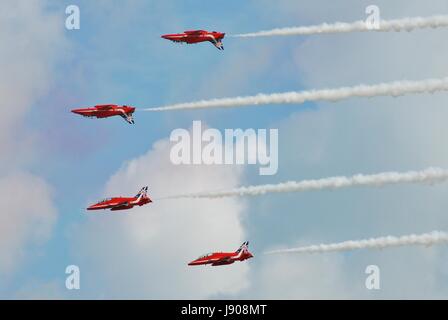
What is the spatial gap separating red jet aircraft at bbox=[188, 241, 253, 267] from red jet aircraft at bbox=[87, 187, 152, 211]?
35.4 ft

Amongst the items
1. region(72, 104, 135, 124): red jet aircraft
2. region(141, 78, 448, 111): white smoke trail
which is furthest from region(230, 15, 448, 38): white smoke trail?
region(72, 104, 135, 124): red jet aircraft

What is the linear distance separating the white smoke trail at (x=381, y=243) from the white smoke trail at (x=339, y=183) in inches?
233

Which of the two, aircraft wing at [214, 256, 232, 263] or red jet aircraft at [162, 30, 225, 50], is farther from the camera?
red jet aircraft at [162, 30, 225, 50]

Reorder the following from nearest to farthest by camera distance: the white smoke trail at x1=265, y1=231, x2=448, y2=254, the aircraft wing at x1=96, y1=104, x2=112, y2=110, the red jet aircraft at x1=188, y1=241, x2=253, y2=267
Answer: the white smoke trail at x1=265, y1=231, x2=448, y2=254 < the red jet aircraft at x1=188, y1=241, x2=253, y2=267 < the aircraft wing at x1=96, y1=104, x2=112, y2=110

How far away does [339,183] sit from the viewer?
13862 centimetres

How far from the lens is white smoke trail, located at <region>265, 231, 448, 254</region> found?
133m

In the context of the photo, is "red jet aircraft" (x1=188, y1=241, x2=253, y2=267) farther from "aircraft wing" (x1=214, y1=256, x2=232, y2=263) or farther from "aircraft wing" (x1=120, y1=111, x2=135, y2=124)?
"aircraft wing" (x1=120, y1=111, x2=135, y2=124)

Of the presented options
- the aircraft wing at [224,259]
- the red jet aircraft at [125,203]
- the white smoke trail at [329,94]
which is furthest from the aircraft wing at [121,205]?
the white smoke trail at [329,94]

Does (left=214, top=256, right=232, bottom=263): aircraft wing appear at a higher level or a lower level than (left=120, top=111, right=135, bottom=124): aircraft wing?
lower

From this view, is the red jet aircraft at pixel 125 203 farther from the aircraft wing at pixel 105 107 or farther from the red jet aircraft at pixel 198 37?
the red jet aircraft at pixel 198 37

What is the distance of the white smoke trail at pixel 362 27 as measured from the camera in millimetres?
137625
